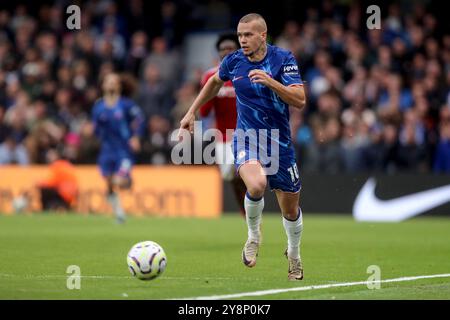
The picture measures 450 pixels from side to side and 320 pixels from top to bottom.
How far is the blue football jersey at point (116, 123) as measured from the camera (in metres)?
19.2

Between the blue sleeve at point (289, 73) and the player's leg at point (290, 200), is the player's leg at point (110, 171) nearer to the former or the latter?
the player's leg at point (290, 200)

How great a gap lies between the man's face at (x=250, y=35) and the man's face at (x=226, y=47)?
3620 millimetres

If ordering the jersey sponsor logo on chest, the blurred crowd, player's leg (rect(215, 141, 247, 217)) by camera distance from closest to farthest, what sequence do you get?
the jersey sponsor logo on chest → player's leg (rect(215, 141, 247, 217)) → the blurred crowd

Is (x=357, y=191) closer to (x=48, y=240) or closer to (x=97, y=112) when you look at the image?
(x=97, y=112)

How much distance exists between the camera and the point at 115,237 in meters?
15.4

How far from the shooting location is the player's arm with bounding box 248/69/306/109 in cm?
920

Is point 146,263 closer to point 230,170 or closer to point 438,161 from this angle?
point 230,170

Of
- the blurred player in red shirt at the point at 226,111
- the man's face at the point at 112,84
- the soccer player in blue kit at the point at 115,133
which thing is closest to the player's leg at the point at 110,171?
the soccer player in blue kit at the point at 115,133

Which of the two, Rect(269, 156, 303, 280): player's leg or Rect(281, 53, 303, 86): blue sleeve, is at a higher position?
Rect(281, 53, 303, 86): blue sleeve
